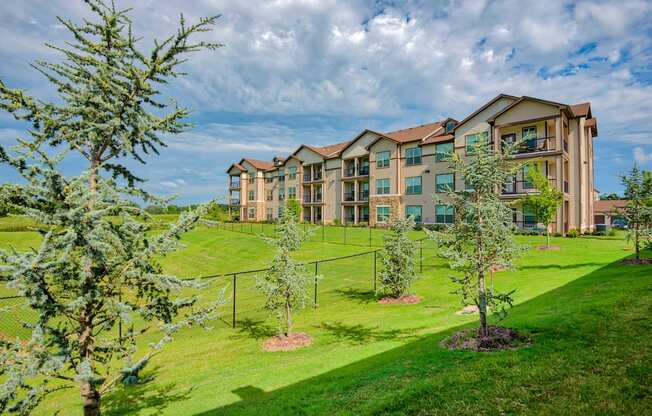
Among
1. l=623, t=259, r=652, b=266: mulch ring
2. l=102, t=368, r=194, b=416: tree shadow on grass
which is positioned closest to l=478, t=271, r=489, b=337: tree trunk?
l=102, t=368, r=194, b=416: tree shadow on grass

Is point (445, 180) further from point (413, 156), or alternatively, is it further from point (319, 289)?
point (319, 289)

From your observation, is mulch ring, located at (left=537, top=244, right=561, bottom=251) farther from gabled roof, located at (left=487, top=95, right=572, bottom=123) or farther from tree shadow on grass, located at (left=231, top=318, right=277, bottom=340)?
tree shadow on grass, located at (left=231, top=318, right=277, bottom=340)

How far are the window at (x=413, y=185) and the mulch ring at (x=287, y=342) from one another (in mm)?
29913

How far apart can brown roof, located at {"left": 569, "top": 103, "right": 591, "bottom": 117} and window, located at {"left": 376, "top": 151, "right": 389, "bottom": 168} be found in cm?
1797

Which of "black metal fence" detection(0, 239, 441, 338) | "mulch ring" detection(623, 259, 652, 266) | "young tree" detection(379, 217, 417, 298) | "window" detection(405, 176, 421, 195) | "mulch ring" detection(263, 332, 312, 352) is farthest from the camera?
"window" detection(405, 176, 421, 195)

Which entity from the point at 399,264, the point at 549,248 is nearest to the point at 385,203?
the point at 549,248

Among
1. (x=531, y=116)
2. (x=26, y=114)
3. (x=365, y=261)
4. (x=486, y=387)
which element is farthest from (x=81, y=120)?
(x=531, y=116)

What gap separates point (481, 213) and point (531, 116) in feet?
86.7

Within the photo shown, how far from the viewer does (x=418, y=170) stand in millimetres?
37562

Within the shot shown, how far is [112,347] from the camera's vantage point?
4.52 m

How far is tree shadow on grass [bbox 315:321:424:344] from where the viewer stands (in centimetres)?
918

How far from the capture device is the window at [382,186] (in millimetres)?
40272

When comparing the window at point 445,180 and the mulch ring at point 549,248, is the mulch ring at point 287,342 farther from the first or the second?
the window at point 445,180

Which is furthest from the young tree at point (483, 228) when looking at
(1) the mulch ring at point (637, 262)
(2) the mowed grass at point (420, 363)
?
(1) the mulch ring at point (637, 262)
